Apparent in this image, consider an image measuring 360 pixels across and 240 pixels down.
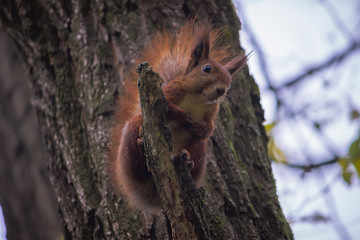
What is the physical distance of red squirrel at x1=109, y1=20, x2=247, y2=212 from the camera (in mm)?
1945

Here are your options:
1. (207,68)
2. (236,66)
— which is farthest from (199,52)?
(236,66)

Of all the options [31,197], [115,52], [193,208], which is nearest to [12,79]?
[31,197]

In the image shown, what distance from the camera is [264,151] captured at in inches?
95.0

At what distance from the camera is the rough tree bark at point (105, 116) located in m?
2.11

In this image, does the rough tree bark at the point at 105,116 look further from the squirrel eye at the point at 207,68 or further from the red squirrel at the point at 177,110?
the squirrel eye at the point at 207,68

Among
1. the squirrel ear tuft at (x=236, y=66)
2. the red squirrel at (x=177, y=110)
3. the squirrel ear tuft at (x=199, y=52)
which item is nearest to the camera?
the red squirrel at (x=177, y=110)

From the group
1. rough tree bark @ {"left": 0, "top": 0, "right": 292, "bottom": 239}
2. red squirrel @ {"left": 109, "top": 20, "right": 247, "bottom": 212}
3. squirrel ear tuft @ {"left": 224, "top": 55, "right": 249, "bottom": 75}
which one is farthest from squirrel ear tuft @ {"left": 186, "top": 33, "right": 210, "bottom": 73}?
rough tree bark @ {"left": 0, "top": 0, "right": 292, "bottom": 239}

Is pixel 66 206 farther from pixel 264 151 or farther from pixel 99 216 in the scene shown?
pixel 264 151

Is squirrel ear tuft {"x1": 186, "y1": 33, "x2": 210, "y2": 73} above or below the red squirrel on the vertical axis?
above

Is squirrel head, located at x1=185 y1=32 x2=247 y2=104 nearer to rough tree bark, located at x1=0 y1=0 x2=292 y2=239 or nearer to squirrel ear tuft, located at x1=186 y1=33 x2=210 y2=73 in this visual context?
squirrel ear tuft, located at x1=186 y1=33 x2=210 y2=73

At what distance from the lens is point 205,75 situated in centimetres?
207

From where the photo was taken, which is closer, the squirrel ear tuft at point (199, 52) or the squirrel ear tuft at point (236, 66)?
the squirrel ear tuft at point (199, 52)

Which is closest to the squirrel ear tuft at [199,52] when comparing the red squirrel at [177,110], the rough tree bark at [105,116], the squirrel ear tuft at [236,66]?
the red squirrel at [177,110]

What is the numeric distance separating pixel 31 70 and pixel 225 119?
136 centimetres
